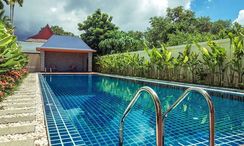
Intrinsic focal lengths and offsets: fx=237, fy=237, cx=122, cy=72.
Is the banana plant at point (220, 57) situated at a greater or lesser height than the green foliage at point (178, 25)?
lesser

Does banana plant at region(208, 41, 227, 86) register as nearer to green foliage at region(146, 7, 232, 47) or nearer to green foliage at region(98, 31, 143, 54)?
green foliage at region(98, 31, 143, 54)

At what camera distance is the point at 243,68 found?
9688 millimetres

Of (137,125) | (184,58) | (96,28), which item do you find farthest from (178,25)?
(137,125)

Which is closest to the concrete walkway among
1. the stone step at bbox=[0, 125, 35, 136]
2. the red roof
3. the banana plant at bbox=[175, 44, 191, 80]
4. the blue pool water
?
the stone step at bbox=[0, 125, 35, 136]

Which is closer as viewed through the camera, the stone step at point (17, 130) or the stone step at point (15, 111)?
the stone step at point (17, 130)

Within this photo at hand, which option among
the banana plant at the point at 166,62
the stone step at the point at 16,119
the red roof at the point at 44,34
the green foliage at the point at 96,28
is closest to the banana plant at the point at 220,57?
the banana plant at the point at 166,62

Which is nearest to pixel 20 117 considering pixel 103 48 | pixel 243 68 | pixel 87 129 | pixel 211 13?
pixel 87 129

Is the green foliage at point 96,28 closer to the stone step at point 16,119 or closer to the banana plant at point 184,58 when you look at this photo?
the banana plant at point 184,58

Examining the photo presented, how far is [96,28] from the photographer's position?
98.6 feet

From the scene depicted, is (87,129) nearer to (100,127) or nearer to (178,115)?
(100,127)

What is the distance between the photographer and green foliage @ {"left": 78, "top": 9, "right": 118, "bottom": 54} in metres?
30.0

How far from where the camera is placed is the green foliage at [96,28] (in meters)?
30.0

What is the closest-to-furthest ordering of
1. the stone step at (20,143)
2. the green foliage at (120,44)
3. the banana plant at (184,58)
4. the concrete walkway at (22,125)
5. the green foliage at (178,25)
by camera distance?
the stone step at (20,143) < the concrete walkway at (22,125) < the banana plant at (184,58) < the green foliage at (120,44) < the green foliage at (178,25)

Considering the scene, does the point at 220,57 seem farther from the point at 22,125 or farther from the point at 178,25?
the point at 178,25
